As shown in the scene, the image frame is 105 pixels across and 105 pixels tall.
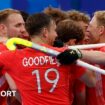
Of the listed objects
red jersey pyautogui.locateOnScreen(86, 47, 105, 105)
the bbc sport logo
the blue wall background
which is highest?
the blue wall background

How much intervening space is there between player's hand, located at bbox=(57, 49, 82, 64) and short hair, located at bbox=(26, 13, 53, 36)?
30 centimetres

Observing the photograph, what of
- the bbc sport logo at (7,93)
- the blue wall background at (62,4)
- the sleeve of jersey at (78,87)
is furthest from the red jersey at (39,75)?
the blue wall background at (62,4)

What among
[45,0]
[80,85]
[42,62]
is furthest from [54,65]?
[45,0]

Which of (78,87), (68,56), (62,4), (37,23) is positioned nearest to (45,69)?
(68,56)

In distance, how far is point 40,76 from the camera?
3.00m

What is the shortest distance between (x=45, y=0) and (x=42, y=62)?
3936 millimetres

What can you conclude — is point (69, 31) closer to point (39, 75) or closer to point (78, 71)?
point (78, 71)

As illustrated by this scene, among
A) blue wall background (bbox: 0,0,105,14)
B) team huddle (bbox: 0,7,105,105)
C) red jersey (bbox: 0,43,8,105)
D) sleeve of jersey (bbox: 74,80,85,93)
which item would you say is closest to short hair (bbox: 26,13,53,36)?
team huddle (bbox: 0,7,105,105)

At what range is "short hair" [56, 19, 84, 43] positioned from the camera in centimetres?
348

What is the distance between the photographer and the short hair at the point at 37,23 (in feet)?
10.1

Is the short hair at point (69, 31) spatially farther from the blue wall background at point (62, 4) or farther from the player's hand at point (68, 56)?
the blue wall background at point (62, 4)

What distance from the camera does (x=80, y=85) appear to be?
3453 mm

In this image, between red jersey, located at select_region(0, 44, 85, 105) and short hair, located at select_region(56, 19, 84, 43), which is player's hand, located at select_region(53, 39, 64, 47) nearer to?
short hair, located at select_region(56, 19, 84, 43)

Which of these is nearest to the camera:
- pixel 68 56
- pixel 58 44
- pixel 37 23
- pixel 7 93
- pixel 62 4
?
pixel 68 56
